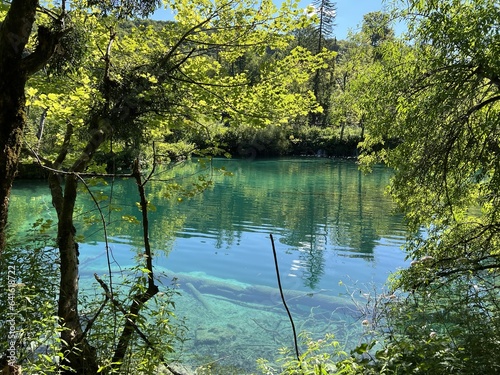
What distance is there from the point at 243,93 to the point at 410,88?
7.03 ft

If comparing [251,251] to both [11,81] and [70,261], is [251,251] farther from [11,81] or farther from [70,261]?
[11,81]

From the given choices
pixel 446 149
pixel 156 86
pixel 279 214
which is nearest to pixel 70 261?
pixel 156 86

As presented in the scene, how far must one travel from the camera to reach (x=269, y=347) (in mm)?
7102

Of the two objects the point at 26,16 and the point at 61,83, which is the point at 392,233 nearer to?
the point at 61,83

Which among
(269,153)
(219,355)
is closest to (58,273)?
(219,355)

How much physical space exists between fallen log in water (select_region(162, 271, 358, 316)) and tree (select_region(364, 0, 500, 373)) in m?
3.61

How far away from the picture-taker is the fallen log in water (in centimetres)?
900

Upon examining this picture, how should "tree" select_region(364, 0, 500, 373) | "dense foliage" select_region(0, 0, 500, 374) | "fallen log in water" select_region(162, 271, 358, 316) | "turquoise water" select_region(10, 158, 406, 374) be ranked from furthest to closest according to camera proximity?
"fallen log in water" select_region(162, 271, 358, 316), "turquoise water" select_region(10, 158, 406, 374), "tree" select_region(364, 0, 500, 373), "dense foliage" select_region(0, 0, 500, 374)

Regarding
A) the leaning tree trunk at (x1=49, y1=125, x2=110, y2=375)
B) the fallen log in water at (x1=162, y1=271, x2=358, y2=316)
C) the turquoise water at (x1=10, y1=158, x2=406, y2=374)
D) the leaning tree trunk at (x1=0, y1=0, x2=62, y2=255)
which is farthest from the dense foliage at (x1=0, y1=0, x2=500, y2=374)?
the fallen log in water at (x1=162, y1=271, x2=358, y2=316)

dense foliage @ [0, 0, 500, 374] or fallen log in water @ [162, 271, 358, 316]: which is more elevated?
dense foliage @ [0, 0, 500, 374]

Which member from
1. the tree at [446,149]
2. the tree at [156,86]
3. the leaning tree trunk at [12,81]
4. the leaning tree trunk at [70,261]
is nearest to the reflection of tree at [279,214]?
the tree at [156,86]

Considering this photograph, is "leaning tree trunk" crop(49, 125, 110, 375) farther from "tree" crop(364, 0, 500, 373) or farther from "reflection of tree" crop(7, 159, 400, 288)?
"reflection of tree" crop(7, 159, 400, 288)

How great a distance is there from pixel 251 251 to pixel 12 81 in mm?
11553

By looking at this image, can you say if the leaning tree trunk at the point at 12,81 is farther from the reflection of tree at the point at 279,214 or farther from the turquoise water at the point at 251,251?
the reflection of tree at the point at 279,214
